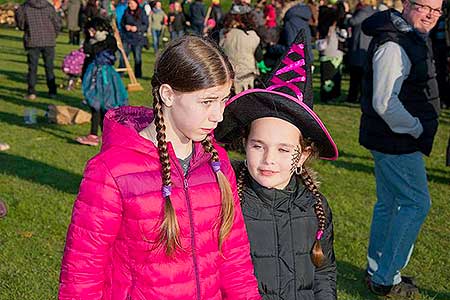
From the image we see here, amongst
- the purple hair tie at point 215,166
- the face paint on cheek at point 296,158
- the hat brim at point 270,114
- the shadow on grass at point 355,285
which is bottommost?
the shadow on grass at point 355,285

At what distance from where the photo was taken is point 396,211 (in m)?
4.53

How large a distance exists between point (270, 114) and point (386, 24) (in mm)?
1742

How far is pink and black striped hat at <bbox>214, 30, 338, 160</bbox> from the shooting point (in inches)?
103

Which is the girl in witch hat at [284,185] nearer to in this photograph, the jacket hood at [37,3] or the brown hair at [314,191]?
the brown hair at [314,191]

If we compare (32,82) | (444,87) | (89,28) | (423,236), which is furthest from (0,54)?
(423,236)

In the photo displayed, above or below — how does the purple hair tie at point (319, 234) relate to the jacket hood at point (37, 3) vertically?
below

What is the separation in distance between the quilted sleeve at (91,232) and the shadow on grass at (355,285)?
289 centimetres

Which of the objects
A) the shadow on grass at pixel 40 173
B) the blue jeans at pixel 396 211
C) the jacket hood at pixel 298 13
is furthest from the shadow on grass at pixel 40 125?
the blue jeans at pixel 396 211

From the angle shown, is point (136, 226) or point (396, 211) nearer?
point (136, 226)

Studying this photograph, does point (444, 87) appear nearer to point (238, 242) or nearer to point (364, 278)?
point (364, 278)

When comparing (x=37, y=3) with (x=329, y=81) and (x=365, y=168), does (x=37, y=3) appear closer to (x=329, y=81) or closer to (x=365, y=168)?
(x=329, y=81)

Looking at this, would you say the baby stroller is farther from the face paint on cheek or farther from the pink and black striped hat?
the face paint on cheek

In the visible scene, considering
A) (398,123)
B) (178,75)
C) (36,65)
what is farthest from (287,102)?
(36,65)

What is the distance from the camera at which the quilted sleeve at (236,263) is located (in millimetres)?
2541
